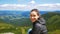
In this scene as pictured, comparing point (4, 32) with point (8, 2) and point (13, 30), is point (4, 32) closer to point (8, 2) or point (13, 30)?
point (13, 30)

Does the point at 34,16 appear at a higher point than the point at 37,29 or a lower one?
higher

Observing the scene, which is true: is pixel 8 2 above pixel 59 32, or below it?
above

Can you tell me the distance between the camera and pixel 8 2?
464cm

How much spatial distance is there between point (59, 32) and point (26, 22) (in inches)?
34.8

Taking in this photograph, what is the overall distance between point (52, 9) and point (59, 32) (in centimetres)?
63

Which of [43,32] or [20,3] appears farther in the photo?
[20,3]

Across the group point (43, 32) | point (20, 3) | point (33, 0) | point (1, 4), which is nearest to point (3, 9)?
point (1, 4)

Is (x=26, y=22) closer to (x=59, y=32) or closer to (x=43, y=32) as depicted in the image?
(x=59, y=32)

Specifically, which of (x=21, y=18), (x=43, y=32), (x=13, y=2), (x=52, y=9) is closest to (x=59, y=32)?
(x=52, y=9)

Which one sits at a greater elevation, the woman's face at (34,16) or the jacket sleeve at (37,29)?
the woman's face at (34,16)

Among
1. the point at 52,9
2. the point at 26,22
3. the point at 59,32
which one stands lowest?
the point at 59,32

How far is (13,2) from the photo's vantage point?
464 cm

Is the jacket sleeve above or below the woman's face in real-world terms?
below

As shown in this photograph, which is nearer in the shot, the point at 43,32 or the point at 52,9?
the point at 43,32
